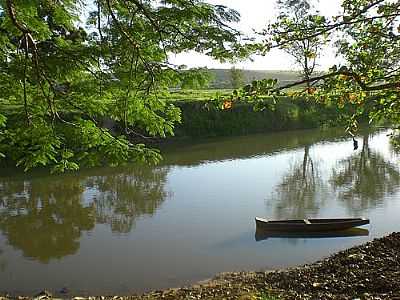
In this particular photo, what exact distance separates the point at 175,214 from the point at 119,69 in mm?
7377

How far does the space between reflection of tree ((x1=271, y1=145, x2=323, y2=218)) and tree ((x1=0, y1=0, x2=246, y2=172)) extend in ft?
24.5

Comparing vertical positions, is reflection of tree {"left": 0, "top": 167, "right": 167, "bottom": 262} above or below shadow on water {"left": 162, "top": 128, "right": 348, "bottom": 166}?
below

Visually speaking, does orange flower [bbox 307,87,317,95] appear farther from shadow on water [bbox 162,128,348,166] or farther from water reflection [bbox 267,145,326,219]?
shadow on water [bbox 162,128,348,166]

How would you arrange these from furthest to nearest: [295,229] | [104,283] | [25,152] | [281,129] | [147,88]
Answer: [281,129]
[295,229]
[104,283]
[147,88]
[25,152]

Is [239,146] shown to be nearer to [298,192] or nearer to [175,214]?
[298,192]

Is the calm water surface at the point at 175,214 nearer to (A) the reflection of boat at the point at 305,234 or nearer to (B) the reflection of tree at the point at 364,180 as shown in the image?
(B) the reflection of tree at the point at 364,180

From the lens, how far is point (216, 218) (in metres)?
12.3

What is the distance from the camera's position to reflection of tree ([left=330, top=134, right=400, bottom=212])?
14070 mm

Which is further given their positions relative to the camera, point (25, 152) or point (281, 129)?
point (281, 129)

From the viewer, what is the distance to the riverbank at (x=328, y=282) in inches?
221

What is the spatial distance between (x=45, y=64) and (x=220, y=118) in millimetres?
24879


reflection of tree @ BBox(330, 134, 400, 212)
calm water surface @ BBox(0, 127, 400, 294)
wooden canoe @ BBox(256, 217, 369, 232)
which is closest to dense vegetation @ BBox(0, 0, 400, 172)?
calm water surface @ BBox(0, 127, 400, 294)

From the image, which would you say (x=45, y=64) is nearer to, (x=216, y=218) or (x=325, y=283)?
(x=325, y=283)

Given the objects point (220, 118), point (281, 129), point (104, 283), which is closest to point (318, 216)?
point (104, 283)
